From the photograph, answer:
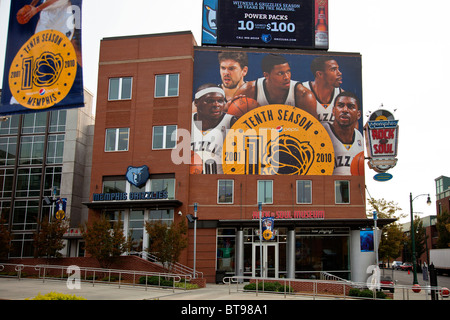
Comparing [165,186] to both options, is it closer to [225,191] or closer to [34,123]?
[225,191]

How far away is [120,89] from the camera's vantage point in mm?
42875

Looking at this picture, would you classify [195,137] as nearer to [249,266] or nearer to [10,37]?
[249,266]

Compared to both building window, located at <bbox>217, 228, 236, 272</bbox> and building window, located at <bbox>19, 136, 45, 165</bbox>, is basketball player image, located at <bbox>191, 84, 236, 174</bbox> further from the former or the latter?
building window, located at <bbox>19, 136, 45, 165</bbox>

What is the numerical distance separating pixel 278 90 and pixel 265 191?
881 centimetres

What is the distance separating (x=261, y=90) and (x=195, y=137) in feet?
22.9

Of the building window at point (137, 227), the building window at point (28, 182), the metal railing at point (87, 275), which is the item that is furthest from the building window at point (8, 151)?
the building window at point (137, 227)

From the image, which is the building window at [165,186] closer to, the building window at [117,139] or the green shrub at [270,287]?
the building window at [117,139]

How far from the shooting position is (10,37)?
56.3ft

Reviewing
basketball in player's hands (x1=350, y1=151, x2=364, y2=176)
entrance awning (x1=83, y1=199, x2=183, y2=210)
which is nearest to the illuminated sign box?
entrance awning (x1=83, y1=199, x2=183, y2=210)

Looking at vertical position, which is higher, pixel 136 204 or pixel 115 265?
pixel 136 204

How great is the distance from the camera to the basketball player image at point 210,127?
40.4 m

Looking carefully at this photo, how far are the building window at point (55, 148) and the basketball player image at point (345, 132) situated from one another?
2671 cm

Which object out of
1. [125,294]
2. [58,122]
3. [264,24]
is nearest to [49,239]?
[125,294]

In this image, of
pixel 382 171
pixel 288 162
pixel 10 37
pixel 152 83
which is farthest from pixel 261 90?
pixel 10 37
